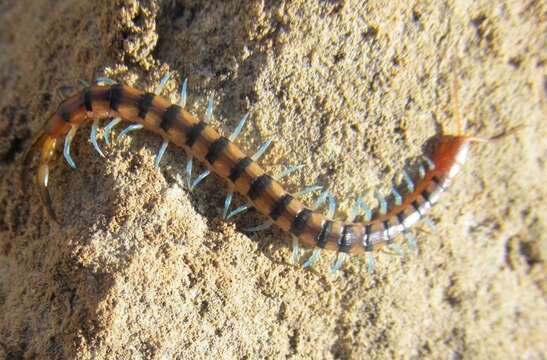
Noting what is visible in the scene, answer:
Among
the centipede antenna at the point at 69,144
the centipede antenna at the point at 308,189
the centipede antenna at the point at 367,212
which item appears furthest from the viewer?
the centipede antenna at the point at 367,212

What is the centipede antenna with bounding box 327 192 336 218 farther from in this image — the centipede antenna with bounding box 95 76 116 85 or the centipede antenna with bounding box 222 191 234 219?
the centipede antenna with bounding box 95 76 116 85

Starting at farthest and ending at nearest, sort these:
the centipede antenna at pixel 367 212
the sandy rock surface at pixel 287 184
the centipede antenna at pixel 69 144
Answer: the centipede antenna at pixel 367 212 → the centipede antenna at pixel 69 144 → the sandy rock surface at pixel 287 184

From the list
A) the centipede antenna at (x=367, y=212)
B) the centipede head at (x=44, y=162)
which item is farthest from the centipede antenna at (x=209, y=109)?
the centipede antenna at (x=367, y=212)

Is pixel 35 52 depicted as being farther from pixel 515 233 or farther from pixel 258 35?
pixel 515 233

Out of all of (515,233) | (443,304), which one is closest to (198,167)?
(443,304)

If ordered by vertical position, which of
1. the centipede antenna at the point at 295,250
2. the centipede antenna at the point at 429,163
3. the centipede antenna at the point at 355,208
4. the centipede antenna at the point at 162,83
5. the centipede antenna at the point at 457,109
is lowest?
the centipede antenna at the point at 295,250

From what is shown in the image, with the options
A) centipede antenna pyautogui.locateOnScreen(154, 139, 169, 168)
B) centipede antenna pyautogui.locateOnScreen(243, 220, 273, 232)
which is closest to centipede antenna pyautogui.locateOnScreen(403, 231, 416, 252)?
centipede antenna pyautogui.locateOnScreen(243, 220, 273, 232)

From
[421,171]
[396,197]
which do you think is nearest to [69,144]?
[396,197]

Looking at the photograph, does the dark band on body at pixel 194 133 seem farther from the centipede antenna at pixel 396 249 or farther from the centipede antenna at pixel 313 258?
the centipede antenna at pixel 396 249
